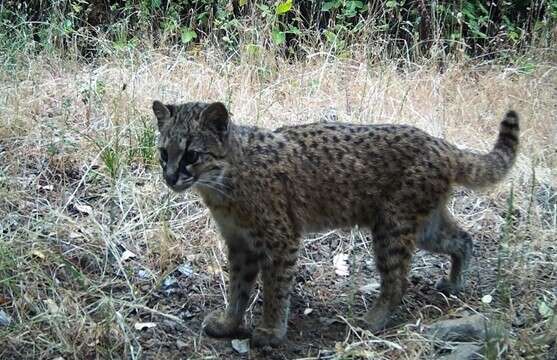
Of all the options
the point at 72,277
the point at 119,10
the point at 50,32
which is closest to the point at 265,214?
the point at 72,277

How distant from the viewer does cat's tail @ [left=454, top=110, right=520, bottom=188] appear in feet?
17.2

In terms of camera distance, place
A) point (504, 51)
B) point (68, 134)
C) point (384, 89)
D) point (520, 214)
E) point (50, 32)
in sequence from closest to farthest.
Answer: point (520, 214)
point (68, 134)
point (384, 89)
point (50, 32)
point (504, 51)

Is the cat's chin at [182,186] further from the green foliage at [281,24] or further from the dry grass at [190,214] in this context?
the green foliage at [281,24]

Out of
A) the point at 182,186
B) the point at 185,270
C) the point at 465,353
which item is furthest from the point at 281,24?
the point at 465,353

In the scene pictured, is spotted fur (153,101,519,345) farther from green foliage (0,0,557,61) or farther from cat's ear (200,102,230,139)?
green foliage (0,0,557,61)

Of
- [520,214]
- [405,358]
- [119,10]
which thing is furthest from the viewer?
[119,10]

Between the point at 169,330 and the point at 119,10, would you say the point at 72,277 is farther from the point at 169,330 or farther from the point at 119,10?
the point at 119,10

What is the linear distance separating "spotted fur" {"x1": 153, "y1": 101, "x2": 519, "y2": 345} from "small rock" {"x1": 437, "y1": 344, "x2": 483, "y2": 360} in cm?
60

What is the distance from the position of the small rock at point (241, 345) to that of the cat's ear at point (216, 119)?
121cm

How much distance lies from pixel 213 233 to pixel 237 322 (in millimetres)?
911

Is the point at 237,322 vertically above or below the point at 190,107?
below

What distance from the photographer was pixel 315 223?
5.20 m

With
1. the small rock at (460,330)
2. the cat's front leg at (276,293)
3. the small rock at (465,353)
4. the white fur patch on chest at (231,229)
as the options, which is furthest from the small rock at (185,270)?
the small rock at (465,353)

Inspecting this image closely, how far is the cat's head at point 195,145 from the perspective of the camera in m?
4.66
